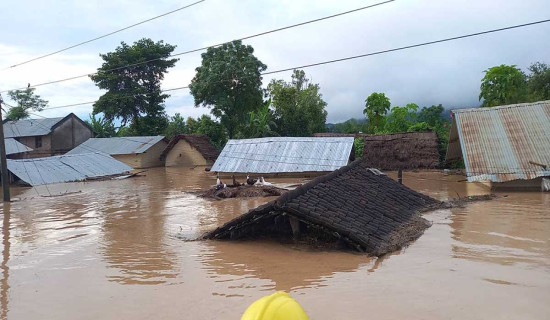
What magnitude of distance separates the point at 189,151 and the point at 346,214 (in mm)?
29142

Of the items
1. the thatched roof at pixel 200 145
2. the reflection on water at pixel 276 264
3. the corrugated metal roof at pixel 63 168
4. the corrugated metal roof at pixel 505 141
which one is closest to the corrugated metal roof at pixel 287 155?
the corrugated metal roof at pixel 505 141

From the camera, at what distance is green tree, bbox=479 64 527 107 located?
28745 mm

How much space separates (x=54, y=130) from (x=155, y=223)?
105 feet

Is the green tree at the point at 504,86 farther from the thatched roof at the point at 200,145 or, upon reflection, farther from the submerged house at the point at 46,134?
the submerged house at the point at 46,134

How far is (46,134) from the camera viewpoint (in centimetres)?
3803

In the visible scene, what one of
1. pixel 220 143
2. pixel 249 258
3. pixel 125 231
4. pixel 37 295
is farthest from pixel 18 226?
pixel 220 143

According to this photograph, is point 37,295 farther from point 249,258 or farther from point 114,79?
point 114,79

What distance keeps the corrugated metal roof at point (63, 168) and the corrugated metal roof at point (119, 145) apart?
609 cm

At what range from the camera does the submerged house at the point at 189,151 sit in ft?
115

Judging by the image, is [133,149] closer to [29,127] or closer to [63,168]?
[63,168]

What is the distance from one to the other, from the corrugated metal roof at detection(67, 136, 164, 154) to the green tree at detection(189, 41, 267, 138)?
18.3 ft

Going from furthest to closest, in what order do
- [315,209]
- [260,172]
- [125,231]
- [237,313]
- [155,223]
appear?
[260,172]
[155,223]
[125,231]
[315,209]
[237,313]

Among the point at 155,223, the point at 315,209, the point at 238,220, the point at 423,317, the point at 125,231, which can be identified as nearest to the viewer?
the point at 423,317

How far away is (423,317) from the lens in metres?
4.83
